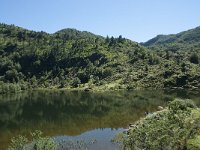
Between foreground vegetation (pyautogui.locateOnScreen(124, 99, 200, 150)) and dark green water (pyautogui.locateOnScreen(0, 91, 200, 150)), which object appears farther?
dark green water (pyautogui.locateOnScreen(0, 91, 200, 150))

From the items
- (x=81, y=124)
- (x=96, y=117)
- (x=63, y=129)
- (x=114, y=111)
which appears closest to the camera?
(x=63, y=129)

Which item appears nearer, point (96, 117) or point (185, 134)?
point (185, 134)

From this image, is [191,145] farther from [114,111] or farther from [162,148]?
[114,111]

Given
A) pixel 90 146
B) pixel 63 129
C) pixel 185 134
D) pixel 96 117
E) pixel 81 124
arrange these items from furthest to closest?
pixel 96 117 < pixel 81 124 < pixel 63 129 < pixel 90 146 < pixel 185 134

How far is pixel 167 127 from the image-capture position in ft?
132

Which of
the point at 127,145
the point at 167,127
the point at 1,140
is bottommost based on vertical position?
the point at 1,140

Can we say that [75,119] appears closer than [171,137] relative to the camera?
No

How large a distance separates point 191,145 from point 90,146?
1219 inches

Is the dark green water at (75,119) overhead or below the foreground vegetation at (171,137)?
below

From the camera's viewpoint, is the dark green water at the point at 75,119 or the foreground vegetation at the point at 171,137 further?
the dark green water at the point at 75,119

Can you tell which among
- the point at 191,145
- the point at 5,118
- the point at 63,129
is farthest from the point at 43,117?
the point at 191,145

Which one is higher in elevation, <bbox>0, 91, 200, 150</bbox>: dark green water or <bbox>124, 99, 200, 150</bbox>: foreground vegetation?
<bbox>124, 99, 200, 150</bbox>: foreground vegetation

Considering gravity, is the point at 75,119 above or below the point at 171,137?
below

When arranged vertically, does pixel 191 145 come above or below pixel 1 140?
above
